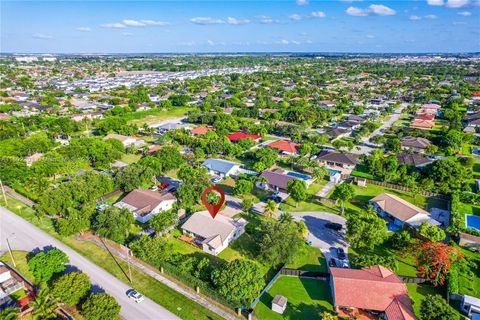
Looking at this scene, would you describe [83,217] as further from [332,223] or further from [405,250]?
[405,250]

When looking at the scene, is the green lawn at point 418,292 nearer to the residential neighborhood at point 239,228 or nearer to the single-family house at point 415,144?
the residential neighborhood at point 239,228

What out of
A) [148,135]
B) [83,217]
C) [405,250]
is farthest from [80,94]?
[405,250]

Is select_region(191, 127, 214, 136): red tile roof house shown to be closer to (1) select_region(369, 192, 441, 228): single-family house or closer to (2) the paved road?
(2) the paved road

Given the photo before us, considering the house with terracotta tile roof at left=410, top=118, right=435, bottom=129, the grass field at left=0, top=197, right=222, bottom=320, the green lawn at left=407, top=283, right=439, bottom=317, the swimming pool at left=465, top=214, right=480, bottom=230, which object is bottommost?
the grass field at left=0, top=197, right=222, bottom=320

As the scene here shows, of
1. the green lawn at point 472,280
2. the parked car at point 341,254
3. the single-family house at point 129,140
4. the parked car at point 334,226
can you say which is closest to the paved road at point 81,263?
the parked car at point 341,254

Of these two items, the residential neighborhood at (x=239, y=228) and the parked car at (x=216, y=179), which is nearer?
the residential neighborhood at (x=239, y=228)

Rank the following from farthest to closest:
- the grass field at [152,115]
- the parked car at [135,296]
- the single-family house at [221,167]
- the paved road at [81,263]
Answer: the grass field at [152,115], the single-family house at [221,167], the parked car at [135,296], the paved road at [81,263]

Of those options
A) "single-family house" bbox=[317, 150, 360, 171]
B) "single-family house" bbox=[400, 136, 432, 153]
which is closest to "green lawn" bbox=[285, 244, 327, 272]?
"single-family house" bbox=[317, 150, 360, 171]
